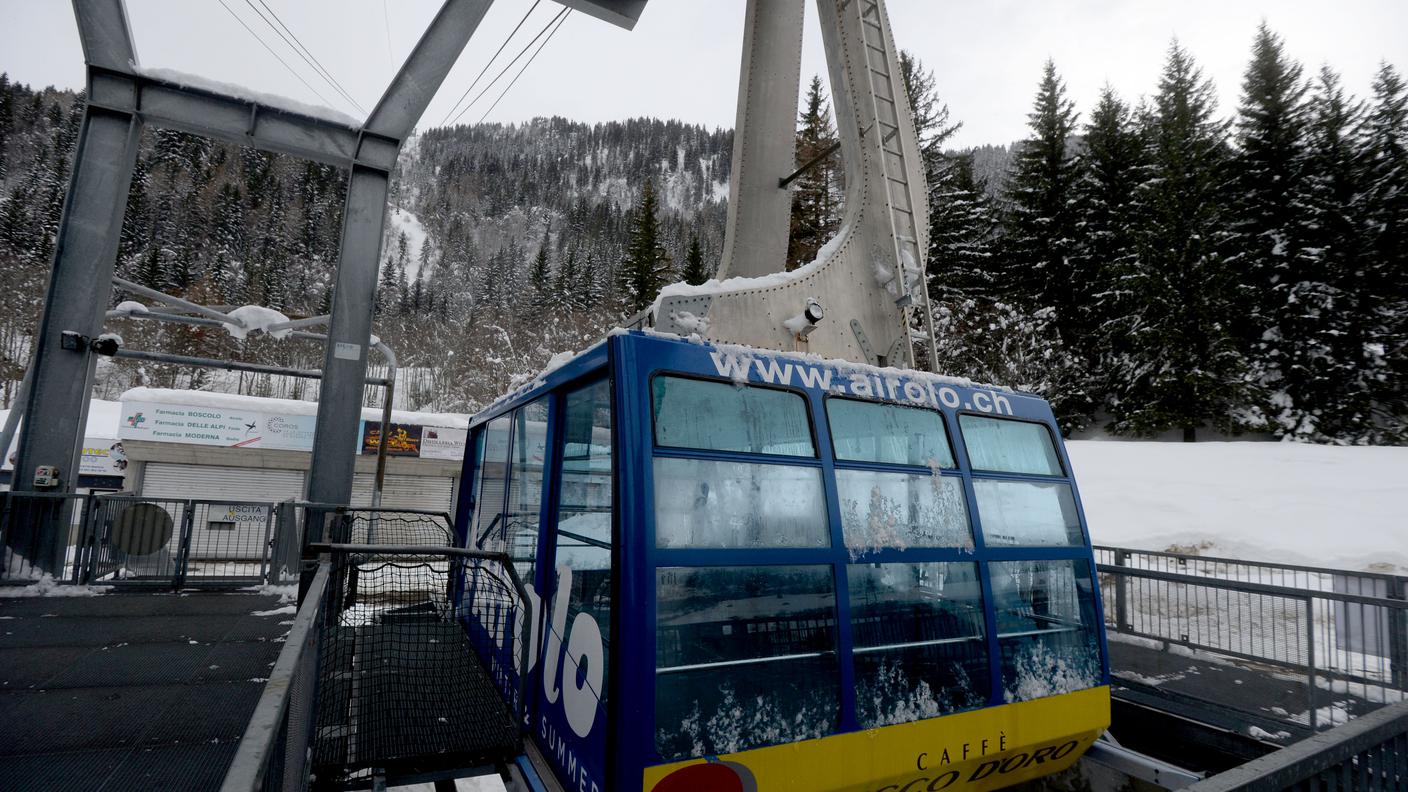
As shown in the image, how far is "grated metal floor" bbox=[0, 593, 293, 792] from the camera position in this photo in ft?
10.9

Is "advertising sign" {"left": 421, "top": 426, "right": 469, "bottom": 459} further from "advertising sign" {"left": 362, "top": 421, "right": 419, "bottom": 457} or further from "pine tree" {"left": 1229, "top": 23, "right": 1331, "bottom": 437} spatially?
"pine tree" {"left": 1229, "top": 23, "right": 1331, "bottom": 437}

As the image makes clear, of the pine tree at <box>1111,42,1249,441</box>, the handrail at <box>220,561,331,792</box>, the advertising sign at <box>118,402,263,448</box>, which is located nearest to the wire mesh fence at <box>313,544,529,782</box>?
the handrail at <box>220,561,331,792</box>

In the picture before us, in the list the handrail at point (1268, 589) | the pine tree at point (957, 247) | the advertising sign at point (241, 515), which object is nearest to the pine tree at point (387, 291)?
the advertising sign at point (241, 515)

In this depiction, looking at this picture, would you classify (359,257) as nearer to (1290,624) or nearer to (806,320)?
(806,320)

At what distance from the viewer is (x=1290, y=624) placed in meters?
6.40

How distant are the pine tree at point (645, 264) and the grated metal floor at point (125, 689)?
36115 millimetres

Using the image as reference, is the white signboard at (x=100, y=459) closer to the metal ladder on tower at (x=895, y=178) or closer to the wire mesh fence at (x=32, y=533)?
the wire mesh fence at (x=32, y=533)

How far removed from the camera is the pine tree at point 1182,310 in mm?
24234

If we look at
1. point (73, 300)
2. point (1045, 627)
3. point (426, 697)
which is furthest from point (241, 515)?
point (1045, 627)

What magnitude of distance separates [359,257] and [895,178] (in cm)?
660

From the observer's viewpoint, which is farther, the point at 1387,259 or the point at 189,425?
the point at 1387,259

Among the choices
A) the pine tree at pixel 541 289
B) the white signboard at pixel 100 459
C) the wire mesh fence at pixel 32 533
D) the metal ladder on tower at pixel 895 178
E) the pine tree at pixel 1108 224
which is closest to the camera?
the metal ladder on tower at pixel 895 178

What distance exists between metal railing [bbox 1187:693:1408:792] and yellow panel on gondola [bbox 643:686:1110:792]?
1791 millimetres

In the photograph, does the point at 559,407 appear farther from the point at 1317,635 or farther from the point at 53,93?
the point at 53,93
